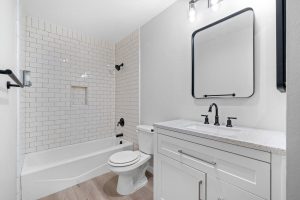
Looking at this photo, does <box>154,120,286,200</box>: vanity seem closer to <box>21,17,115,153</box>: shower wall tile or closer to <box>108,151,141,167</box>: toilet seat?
<box>108,151,141,167</box>: toilet seat

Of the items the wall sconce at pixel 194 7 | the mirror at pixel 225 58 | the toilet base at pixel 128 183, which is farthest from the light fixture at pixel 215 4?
the toilet base at pixel 128 183

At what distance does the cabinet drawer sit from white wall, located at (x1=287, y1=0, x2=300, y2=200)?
59cm

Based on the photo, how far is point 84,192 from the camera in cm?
192

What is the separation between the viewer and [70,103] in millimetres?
2707

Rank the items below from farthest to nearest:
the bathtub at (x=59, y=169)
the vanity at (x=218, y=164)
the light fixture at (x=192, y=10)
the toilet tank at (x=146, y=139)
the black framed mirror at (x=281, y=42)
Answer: the toilet tank at (x=146, y=139), the bathtub at (x=59, y=169), the light fixture at (x=192, y=10), the vanity at (x=218, y=164), the black framed mirror at (x=281, y=42)

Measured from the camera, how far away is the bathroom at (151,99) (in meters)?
0.91

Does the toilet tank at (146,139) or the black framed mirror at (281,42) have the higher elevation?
the black framed mirror at (281,42)

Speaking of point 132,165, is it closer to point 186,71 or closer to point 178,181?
point 178,181

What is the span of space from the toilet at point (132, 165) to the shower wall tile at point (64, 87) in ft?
4.07

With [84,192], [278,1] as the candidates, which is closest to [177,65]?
[278,1]

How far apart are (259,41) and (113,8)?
1815mm

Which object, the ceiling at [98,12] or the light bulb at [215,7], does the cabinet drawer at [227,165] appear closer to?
the light bulb at [215,7]

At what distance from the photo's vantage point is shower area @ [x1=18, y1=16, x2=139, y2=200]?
6.75 ft

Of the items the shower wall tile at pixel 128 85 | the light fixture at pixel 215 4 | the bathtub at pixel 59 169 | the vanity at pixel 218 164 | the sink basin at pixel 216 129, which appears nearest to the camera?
the vanity at pixel 218 164
